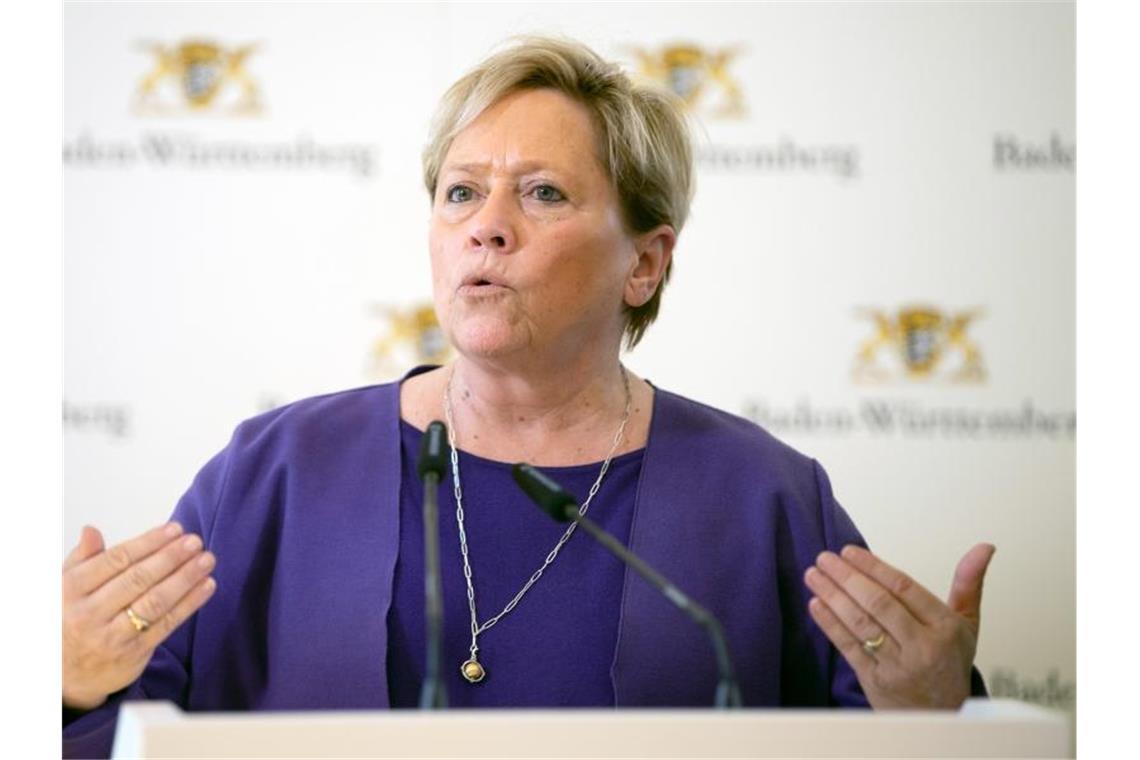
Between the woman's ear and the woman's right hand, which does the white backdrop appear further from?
the woman's right hand

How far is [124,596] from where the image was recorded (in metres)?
1.65

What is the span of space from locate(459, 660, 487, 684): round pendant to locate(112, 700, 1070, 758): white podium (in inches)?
25.3

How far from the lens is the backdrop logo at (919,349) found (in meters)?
2.83

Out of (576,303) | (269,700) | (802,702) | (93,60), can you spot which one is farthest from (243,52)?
(802,702)

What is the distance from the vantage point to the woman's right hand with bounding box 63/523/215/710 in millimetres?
1656

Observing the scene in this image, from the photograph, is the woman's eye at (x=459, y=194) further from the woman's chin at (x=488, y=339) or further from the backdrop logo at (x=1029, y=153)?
the backdrop logo at (x=1029, y=153)

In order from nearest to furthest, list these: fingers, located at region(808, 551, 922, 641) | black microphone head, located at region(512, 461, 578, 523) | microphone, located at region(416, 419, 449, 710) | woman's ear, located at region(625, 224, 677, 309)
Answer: microphone, located at region(416, 419, 449, 710)
black microphone head, located at region(512, 461, 578, 523)
fingers, located at region(808, 551, 922, 641)
woman's ear, located at region(625, 224, 677, 309)

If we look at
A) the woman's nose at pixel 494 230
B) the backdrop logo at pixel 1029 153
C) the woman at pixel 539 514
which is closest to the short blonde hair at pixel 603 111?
the woman at pixel 539 514

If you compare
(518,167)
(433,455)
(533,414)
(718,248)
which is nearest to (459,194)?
(518,167)

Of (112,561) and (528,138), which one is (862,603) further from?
(112,561)

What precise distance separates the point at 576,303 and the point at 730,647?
52 centimetres

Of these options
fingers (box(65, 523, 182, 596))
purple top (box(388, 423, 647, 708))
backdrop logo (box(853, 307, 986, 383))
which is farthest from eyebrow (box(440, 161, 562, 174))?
backdrop logo (box(853, 307, 986, 383))

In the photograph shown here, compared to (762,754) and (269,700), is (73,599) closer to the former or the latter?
(269,700)

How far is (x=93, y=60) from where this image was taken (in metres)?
2.81
